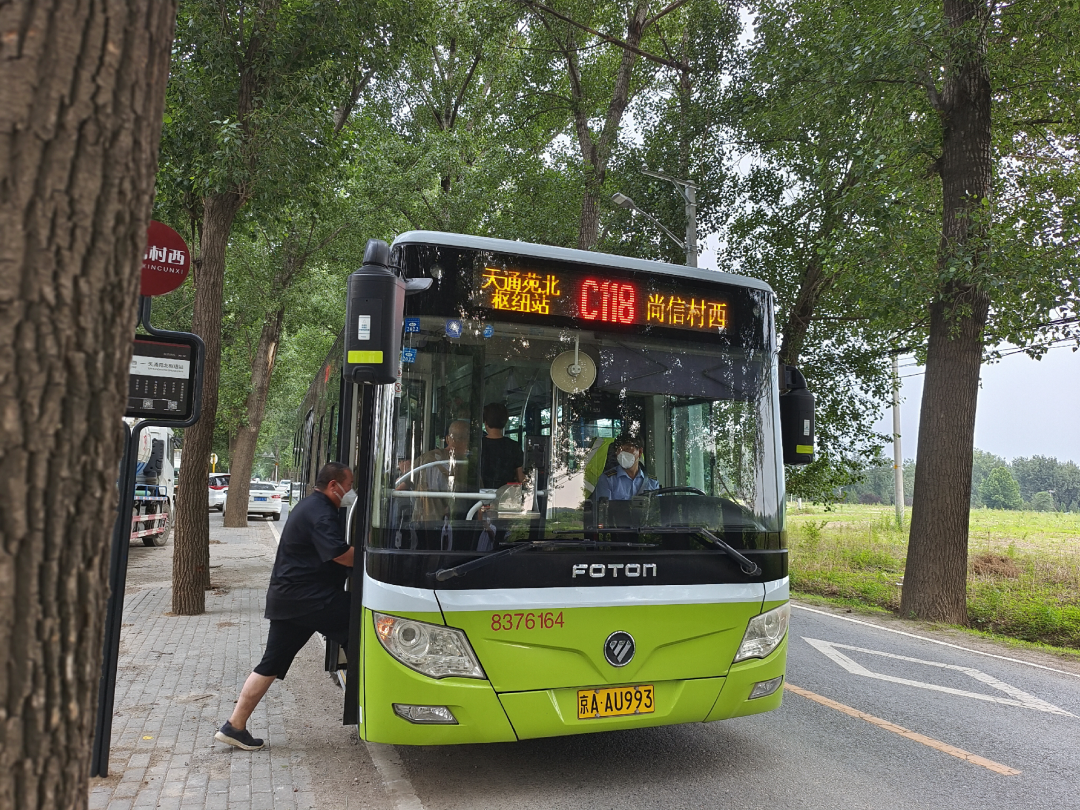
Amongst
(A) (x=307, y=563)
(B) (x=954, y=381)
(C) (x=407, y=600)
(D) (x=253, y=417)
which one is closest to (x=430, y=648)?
(C) (x=407, y=600)

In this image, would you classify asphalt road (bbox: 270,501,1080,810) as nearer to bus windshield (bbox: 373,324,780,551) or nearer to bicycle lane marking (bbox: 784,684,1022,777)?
bicycle lane marking (bbox: 784,684,1022,777)

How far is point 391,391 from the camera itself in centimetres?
429

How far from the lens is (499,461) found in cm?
427

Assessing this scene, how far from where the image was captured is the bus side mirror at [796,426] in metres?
5.17

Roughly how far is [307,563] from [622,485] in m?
2.03

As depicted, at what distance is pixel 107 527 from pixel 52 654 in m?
0.28

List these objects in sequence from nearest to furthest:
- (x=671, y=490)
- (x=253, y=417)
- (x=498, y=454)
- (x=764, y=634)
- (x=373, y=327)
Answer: (x=373, y=327) < (x=498, y=454) < (x=671, y=490) < (x=764, y=634) < (x=253, y=417)

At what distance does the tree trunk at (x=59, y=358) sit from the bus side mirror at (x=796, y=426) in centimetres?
414

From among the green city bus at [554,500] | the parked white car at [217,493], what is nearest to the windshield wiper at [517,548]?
the green city bus at [554,500]

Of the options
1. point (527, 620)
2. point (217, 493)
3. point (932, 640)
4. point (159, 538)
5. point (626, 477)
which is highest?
point (626, 477)

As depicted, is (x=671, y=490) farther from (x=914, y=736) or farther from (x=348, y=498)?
(x=914, y=736)

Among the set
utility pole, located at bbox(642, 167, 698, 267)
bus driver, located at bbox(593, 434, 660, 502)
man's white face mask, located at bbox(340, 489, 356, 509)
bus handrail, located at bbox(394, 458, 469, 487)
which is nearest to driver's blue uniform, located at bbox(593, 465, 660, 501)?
bus driver, located at bbox(593, 434, 660, 502)

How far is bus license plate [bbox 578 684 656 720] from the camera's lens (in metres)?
4.27

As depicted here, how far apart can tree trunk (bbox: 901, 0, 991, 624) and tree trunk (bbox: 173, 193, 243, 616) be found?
9341mm
